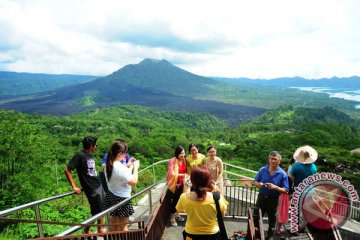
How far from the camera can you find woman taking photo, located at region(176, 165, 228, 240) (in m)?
3.06

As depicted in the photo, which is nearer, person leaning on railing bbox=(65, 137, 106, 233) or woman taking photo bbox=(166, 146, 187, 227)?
person leaning on railing bbox=(65, 137, 106, 233)

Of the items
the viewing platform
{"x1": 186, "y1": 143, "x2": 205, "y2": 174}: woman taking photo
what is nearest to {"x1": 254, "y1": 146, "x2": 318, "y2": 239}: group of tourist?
the viewing platform

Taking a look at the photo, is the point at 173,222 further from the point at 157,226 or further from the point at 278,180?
the point at 278,180

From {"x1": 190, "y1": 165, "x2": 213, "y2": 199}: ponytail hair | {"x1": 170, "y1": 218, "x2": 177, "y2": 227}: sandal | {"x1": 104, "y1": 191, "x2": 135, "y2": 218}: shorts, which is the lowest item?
{"x1": 170, "y1": 218, "x2": 177, "y2": 227}: sandal

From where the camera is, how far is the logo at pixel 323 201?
395cm

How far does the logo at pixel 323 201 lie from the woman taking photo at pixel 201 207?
4.56 ft

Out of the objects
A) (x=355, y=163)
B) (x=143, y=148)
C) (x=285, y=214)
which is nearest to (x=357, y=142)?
(x=355, y=163)

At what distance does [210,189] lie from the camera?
3.11 meters

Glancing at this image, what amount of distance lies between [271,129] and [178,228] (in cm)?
13105

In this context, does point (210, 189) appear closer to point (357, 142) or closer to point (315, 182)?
point (315, 182)

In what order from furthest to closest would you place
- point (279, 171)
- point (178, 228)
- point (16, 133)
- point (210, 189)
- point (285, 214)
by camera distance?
point (16, 133), point (178, 228), point (285, 214), point (279, 171), point (210, 189)

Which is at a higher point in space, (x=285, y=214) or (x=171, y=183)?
(x=171, y=183)

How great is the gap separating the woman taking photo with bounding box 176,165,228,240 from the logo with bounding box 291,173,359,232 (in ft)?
4.56

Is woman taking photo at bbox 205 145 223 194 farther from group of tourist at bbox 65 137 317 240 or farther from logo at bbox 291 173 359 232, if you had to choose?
logo at bbox 291 173 359 232
